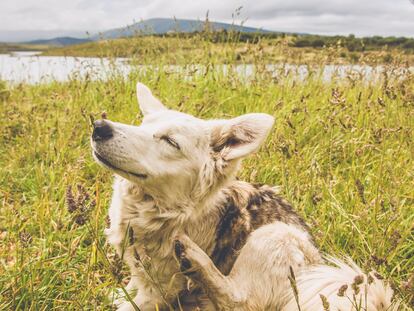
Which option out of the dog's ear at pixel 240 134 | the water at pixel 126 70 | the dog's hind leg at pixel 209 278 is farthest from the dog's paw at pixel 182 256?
the water at pixel 126 70

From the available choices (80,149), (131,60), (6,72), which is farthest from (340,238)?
(6,72)

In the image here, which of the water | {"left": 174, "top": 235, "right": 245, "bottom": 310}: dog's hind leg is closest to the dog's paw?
{"left": 174, "top": 235, "right": 245, "bottom": 310}: dog's hind leg

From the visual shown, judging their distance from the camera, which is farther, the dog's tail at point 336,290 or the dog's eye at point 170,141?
the dog's eye at point 170,141

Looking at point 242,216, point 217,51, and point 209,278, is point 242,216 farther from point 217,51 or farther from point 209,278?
point 217,51

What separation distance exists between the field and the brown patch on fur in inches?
8.5

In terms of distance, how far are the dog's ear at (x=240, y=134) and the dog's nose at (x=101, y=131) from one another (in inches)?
27.7

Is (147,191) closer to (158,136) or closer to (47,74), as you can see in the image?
(158,136)

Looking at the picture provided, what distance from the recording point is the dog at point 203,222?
7.59 feet

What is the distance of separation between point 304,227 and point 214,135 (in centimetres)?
84

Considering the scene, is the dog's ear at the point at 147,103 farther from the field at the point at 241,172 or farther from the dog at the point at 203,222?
the field at the point at 241,172

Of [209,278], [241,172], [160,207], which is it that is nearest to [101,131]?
[160,207]

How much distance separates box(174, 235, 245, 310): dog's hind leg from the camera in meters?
2.23

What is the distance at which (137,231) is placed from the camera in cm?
264

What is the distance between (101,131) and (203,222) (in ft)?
2.83
